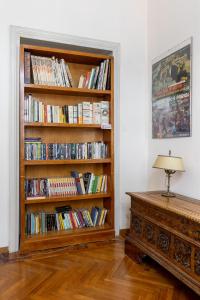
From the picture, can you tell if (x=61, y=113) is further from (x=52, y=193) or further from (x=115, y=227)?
(x=115, y=227)

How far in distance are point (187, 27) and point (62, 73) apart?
4.61ft

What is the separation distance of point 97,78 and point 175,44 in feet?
3.12

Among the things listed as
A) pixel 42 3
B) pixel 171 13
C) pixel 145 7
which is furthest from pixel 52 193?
pixel 145 7

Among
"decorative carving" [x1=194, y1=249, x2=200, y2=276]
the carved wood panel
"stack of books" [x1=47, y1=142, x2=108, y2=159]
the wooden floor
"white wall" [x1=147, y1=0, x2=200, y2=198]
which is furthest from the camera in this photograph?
"stack of books" [x1=47, y1=142, x2=108, y2=159]

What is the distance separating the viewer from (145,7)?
10.3 feet

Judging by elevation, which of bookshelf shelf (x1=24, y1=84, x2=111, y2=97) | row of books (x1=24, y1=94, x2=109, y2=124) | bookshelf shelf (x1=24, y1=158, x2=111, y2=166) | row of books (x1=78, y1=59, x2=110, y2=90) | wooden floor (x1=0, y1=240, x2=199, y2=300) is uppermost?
row of books (x1=78, y1=59, x2=110, y2=90)

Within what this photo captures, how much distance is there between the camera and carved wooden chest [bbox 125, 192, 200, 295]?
5.46ft

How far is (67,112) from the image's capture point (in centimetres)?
281

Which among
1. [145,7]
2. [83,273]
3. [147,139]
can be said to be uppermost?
[145,7]

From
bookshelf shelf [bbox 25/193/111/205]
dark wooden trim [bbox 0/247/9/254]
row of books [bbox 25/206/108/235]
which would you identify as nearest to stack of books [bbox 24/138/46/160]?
bookshelf shelf [bbox 25/193/111/205]

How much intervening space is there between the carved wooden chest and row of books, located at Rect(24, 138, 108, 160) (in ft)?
2.51

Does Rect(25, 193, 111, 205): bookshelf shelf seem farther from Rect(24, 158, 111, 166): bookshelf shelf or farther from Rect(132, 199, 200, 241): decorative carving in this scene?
Rect(132, 199, 200, 241): decorative carving

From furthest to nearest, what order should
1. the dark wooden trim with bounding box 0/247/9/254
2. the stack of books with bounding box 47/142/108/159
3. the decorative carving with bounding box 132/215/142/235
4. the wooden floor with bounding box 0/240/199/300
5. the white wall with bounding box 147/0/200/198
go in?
the stack of books with bounding box 47/142/108/159, the dark wooden trim with bounding box 0/247/9/254, the decorative carving with bounding box 132/215/142/235, the white wall with bounding box 147/0/200/198, the wooden floor with bounding box 0/240/199/300

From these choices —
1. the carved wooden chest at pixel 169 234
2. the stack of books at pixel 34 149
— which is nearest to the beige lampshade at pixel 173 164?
the carved wooden chest at pixel 169 234
